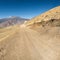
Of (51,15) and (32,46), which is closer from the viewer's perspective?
(32,46)

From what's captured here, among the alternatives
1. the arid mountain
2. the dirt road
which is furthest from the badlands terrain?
the arid mountain

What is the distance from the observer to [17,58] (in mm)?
10320

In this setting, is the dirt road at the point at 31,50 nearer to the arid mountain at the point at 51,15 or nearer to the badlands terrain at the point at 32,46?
the badlands terrain at the point at 32,46

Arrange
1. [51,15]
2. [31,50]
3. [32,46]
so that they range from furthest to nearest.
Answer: [51,15]
[32,46]
[31,50]

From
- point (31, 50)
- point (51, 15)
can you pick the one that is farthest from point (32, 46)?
point (51, 15)

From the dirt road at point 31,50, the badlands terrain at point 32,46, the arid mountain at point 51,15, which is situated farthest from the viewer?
the arid mountain at point 51,15

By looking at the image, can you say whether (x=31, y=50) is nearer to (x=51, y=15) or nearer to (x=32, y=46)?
(x=32, y=46)

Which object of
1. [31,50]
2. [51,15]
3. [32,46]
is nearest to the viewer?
[31,50]

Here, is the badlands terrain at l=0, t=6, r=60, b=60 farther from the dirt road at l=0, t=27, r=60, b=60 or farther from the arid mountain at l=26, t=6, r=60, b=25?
the arid mountain at l=26, t=6, r=60, b=25

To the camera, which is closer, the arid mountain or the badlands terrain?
→ the badlands terrain

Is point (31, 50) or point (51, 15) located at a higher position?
point (51, 15)

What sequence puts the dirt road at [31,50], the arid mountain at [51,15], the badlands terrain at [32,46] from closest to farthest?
the dirt road at [31,50] → the badlands terrain at [32,46] → the arid mountain at [51,15]

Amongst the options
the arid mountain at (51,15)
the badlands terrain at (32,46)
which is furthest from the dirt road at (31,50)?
the arid mountain at (51,15)

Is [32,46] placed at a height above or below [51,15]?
below
